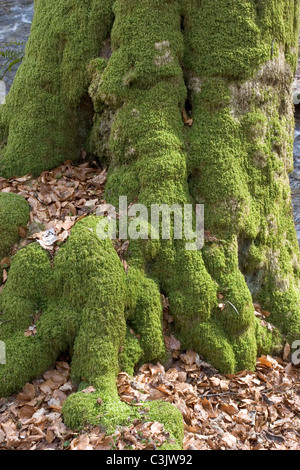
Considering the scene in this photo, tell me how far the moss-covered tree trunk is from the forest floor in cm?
14

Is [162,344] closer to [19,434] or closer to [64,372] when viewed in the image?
[64,372]

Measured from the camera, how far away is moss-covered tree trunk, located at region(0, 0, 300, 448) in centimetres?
384

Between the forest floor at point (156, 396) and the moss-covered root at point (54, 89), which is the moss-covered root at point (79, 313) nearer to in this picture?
the forest floor at point (156, 396)

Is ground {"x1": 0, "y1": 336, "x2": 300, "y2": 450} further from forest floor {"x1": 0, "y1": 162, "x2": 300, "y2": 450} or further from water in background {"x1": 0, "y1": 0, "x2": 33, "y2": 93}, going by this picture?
water in background {"x1": 0, "y1": 0, "x2": 33, "y2": 93}

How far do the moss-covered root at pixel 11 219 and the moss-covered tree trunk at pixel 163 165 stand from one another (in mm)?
273

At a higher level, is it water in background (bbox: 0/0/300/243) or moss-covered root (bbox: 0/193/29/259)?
water in background (bbox: 0/0/300/243)

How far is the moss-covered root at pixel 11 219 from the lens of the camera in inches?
165

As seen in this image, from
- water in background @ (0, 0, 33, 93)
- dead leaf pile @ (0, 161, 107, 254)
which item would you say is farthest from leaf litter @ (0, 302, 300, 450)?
water in background @ (0, 0, 33, 93)

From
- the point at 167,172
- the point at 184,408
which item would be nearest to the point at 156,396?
the point at 184,408

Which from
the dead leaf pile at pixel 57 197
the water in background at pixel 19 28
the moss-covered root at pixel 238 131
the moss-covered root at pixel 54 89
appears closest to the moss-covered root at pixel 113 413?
the moss-covered root at pixel 238 131

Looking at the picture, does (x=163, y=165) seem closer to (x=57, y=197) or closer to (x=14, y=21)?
(x=57, y=197)

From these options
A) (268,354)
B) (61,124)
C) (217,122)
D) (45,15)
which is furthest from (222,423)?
(45,15)

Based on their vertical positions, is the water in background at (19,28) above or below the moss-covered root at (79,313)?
above

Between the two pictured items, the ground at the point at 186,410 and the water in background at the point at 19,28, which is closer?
the ground at the point at 186,410
